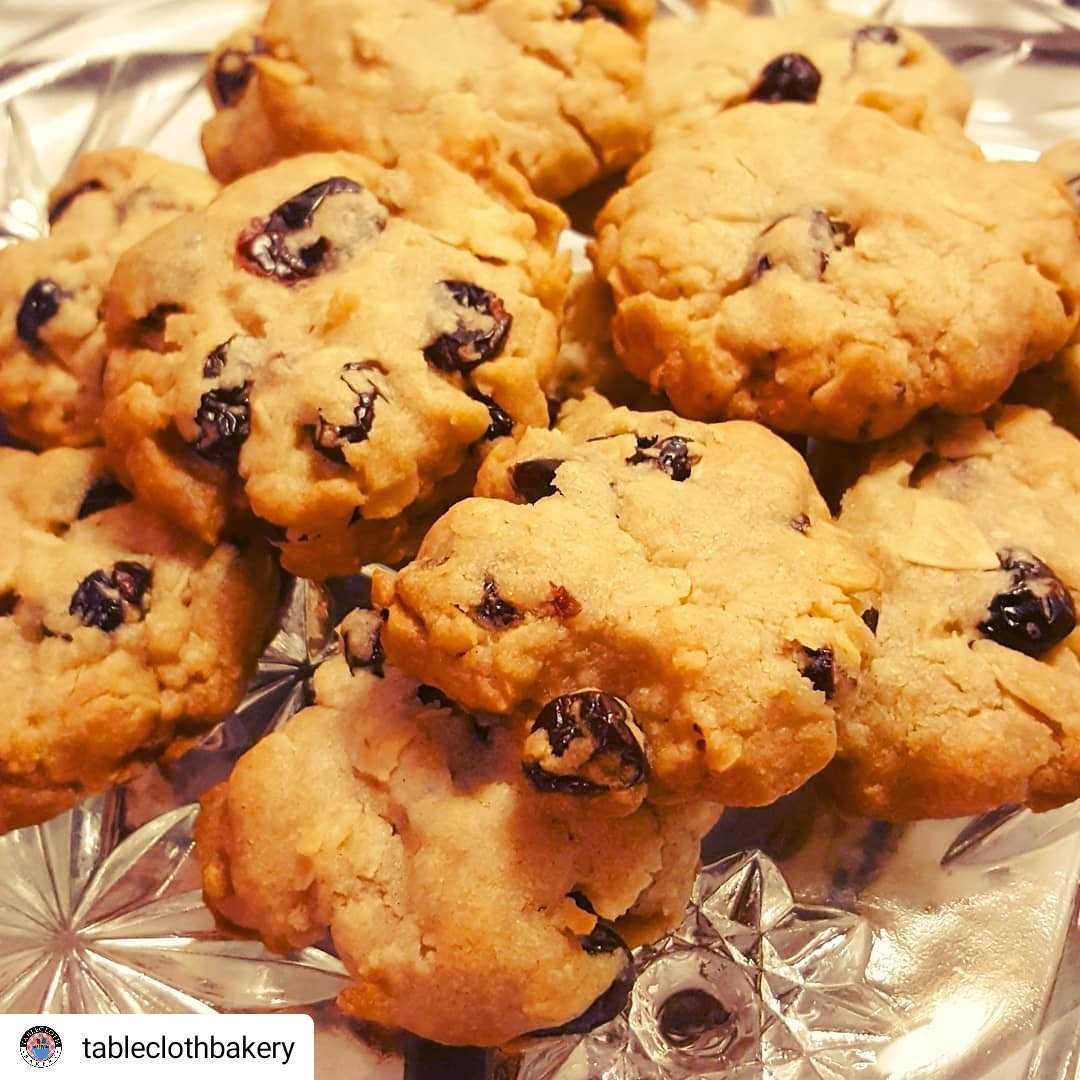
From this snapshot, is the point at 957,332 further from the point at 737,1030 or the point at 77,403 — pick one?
the point at 77,403

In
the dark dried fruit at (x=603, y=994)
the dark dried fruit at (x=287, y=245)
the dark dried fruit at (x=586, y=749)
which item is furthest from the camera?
the dark dried fruit at (x=287, y=245)

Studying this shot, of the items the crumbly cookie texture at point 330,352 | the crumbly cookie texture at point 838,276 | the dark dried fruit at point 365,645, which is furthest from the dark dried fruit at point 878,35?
the dark dried fruit at point 365,645

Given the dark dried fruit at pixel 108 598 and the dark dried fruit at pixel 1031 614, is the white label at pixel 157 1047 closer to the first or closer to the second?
the dark dried fruit at pixel 108 598

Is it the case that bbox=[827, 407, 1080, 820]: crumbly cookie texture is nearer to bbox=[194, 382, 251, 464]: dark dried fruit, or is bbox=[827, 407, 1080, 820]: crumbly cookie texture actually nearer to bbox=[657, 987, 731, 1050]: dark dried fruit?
bbox=[657, 987, 731, 1050]: dark dried fruit

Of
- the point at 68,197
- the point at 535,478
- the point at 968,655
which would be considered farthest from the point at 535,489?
the point at 68,197

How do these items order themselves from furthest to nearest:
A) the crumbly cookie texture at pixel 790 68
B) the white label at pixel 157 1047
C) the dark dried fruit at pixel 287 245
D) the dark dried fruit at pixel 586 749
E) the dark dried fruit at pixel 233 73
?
1. the dark dried fruit at pixel 233 73
2. the crumbly cookie texture at pixel 790 68
3. the dark dried fruit at pixel 287 245
4. the white label at pixel 157 1047
5. the dark dried fruit at pixel 586 749

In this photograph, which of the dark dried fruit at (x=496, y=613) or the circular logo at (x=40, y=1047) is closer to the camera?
the dark dried fruit at (x=496, y=613)

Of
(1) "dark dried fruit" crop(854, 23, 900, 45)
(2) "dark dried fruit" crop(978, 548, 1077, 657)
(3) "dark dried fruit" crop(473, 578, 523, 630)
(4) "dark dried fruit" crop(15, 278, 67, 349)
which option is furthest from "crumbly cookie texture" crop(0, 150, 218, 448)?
(2) "dark dried fruit" crop(978, 548, 1077, 657)

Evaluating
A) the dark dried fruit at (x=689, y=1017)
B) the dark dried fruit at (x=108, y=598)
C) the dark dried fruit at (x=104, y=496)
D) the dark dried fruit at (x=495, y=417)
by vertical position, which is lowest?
the dark dried fruit at (x=689, y=1017)
